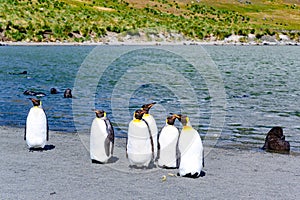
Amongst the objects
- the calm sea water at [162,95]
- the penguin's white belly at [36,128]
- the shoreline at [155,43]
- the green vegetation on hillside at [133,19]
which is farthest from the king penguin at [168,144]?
the green vegetation on hillside at [133,19]

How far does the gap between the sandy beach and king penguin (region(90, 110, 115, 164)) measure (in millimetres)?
210

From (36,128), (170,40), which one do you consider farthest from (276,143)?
(170,40)

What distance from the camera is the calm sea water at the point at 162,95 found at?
1649cm

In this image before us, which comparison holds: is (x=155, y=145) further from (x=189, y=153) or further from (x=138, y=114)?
(x=189, y=153)

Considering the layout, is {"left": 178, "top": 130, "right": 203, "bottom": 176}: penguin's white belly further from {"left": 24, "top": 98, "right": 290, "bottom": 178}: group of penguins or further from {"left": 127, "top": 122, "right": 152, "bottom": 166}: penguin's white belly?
{"left": 127, "top": 122, "right": 152, "bottom": 166}: penguin's white belly

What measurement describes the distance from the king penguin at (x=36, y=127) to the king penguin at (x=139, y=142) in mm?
2220

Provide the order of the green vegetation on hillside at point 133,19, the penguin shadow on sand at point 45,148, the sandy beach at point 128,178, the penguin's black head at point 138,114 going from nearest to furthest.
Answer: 1. the sandy beach at point 128,178
2. the penguin's black head at point 138,114
3. the penguin shadow on sand at point 45,148
4. the green vegetation on hillside at point 133,19

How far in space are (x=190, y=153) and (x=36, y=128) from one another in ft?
11.7

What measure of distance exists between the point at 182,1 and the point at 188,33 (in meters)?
44.7

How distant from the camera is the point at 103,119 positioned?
991cm

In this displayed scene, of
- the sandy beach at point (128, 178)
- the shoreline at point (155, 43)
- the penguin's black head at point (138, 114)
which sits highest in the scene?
the penguin's black head at point (138, 114)

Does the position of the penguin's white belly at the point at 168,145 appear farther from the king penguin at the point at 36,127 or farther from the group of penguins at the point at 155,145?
the king penguin at the point at 36,127

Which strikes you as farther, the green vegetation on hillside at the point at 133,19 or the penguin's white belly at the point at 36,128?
the green vegetation on hillside at the point at 133,19

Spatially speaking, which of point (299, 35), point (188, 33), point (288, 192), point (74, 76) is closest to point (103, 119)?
point (288, 192)
